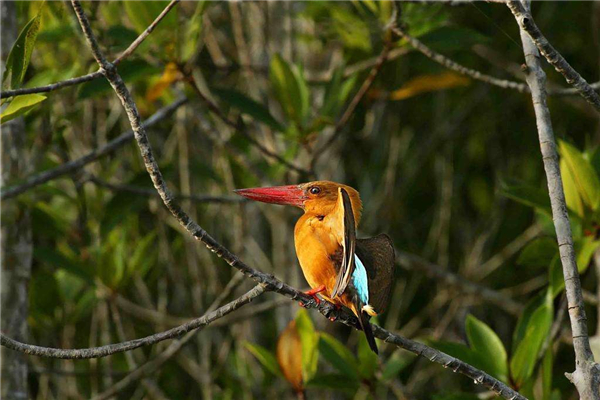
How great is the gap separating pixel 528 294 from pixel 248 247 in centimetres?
195

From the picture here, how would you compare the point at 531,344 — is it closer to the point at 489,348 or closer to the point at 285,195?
the point at 489,348

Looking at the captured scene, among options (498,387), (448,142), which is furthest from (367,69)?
(498,387)

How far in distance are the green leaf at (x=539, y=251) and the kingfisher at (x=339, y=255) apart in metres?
0.82

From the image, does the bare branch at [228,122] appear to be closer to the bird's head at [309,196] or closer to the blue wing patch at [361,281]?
the bird's head at [309,196]

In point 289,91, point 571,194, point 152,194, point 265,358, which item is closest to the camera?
point 571,194

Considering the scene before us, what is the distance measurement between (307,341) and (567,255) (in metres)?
1.37

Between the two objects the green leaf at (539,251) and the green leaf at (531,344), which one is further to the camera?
the green leaf at (539,251)

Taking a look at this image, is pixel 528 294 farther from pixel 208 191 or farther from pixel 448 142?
pixel 208 191

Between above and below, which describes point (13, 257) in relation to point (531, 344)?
above

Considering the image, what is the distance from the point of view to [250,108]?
3676 mm

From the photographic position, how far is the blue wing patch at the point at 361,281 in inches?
89.6

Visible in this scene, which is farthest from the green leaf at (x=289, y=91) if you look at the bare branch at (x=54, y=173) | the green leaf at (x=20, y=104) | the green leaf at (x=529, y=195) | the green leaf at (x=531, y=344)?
the green leaf at (x=20, y=104)

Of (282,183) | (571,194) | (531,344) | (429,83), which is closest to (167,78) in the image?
(282,183)

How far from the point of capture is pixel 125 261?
400cm
